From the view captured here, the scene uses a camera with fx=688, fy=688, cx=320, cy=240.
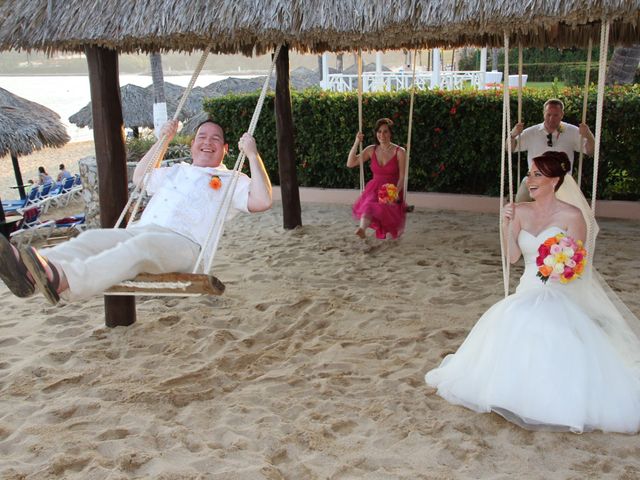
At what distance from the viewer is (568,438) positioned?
321cm

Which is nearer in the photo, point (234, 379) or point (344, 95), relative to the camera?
point (234, 379)

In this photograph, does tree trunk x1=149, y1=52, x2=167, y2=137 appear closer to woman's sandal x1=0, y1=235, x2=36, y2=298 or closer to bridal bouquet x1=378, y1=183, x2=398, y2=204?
bridal bouquet x1=378, y1=183, x2=398, y2=204

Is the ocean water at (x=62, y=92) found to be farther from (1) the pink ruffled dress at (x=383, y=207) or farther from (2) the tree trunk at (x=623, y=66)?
(1) the pink ruffled dress at (x=383, y=207)

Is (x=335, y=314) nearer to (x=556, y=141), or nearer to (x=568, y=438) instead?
(x=568, y=438)

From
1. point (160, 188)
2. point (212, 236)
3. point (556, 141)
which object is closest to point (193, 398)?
point (212, 236)

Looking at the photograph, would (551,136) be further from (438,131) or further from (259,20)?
(259,20)

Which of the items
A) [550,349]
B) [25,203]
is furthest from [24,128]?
[550,349]

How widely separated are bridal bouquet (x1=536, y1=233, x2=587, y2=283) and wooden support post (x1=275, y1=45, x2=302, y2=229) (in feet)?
14.7

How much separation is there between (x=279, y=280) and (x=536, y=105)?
4290 millimetres

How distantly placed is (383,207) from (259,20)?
272 cm

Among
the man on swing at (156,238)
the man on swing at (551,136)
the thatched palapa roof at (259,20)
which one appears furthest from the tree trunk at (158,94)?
the man on swing at (156,238)

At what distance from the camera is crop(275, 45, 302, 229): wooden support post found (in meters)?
7.47

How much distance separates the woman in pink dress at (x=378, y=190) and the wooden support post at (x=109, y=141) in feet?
8.18

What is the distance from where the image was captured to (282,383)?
13.0ft
